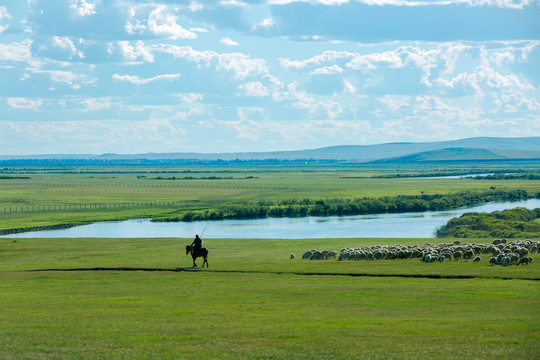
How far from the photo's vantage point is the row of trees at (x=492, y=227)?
6056cm

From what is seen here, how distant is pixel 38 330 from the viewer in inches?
690

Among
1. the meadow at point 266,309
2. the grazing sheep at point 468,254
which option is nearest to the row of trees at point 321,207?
the meadow at point 266,309

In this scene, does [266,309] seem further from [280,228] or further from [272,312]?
[280,228]

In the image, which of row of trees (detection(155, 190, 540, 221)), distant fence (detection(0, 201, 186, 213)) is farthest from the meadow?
distant fence (detection(0, 201, 186, 213))

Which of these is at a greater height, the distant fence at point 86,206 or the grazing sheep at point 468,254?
the grazing sheep at point 468,254

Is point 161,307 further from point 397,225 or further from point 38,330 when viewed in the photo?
point 397,225

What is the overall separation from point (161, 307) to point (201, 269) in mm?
10379

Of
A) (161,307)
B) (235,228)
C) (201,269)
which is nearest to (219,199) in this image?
(235,228)

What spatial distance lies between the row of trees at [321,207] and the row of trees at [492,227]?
82.7 ft

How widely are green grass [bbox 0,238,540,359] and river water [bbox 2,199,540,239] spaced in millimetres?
32526

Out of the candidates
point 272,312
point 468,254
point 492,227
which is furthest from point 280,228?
point 272,312

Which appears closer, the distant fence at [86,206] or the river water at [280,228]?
the river water at [280,228]

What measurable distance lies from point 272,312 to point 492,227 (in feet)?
164

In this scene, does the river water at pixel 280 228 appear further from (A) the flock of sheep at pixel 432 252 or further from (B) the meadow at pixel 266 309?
(B) the meadow at pixel 266 309
